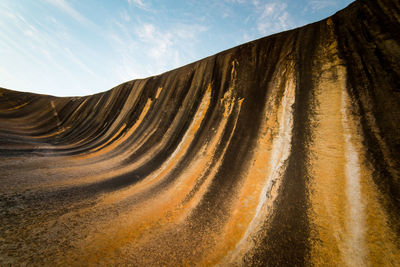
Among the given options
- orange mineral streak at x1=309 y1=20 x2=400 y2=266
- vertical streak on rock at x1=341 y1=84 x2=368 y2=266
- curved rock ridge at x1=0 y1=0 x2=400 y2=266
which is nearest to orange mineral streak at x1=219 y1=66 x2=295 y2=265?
curved rock ridge at x1=0 y1=0 x2=400 y2=266

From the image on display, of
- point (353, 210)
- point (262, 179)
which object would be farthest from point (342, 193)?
point (262, 179)

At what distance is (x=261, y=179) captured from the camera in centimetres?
145

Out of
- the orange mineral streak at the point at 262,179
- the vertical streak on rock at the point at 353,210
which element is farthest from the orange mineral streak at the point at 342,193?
the orange mineral streak at the point at 262,179

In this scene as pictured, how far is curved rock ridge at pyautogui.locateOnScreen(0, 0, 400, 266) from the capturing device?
933 millimetres

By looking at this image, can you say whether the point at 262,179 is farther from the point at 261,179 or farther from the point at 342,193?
the point at 342,193

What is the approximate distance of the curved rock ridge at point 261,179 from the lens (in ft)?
3.06

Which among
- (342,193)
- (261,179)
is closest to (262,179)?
(261,179)

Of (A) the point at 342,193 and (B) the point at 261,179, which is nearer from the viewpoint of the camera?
(A) the point at 342,193

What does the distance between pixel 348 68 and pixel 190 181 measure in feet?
6.70

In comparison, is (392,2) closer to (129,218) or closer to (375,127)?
(375,127)

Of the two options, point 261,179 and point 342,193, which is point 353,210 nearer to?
point 342,193

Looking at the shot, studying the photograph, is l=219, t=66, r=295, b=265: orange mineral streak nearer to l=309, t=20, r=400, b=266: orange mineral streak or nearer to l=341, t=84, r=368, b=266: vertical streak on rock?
l=309, t=20, r=400, b=266: orange mineral streak

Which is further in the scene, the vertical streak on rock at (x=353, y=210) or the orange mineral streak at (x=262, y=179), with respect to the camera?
the orange mineral streak at (x=262, y=179)

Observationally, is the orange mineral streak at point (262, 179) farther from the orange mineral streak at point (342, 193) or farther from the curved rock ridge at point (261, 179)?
the orange mineral streak at point (342, 193)
